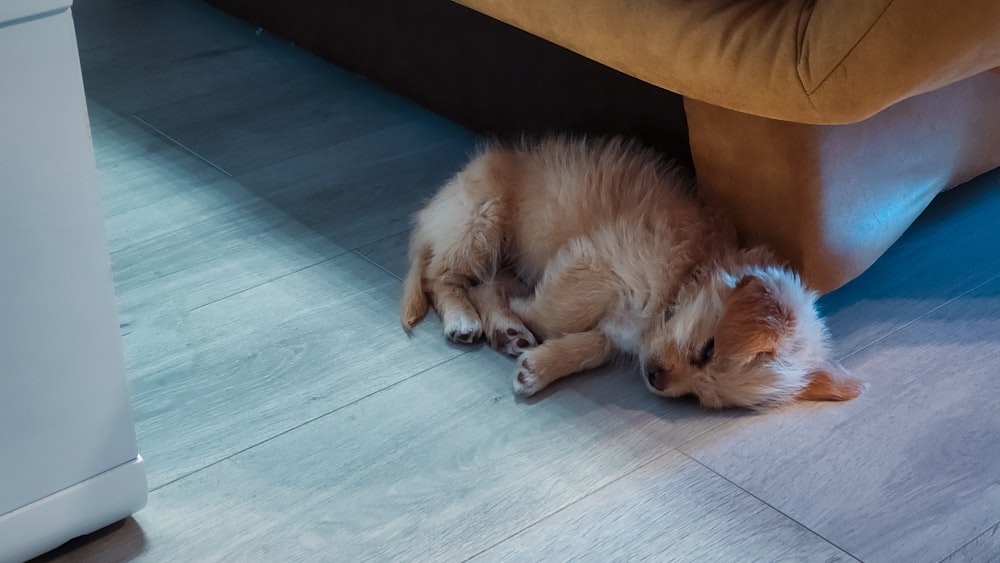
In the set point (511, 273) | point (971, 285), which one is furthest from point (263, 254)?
point (971, 285)

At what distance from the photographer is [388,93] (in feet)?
9.09

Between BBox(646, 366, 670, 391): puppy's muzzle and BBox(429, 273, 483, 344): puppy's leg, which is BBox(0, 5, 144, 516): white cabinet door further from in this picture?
BBox(646, 366, 670, 391): puppy's muzzle

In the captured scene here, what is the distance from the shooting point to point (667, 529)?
1.43 m

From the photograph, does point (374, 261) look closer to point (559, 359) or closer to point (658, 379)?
point (559, 359)

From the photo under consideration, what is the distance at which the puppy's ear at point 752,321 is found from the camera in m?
1.58

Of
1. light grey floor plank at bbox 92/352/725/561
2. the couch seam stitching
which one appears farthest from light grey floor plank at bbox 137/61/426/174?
the couch seam stitching

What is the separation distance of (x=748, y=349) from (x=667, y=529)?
0.31m

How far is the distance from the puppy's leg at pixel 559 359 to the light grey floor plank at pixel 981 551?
0.60m

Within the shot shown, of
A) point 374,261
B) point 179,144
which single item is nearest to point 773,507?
A: point 374,261

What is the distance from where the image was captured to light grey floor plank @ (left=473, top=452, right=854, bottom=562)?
1.39m

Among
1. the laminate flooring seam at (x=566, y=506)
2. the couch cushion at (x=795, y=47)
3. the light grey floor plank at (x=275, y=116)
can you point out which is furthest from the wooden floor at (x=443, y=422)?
the couch cushion at (x=795, y=47)

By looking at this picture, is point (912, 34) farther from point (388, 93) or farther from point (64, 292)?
point (388, 93)

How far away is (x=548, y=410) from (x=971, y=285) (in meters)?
0.84

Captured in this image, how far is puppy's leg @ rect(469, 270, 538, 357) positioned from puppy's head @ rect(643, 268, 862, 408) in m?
0.22
